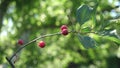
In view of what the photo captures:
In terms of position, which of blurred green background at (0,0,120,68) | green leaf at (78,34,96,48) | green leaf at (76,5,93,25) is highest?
green leaf at (76,5,93,25)

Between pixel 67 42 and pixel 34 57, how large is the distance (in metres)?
1.67

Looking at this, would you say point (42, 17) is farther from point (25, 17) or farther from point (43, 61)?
point (43, 61)

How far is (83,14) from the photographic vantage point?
1.71 meters

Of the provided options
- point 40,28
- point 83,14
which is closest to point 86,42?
point 83,14

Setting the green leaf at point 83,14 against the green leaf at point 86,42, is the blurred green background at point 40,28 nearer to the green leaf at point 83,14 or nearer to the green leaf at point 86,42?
the green leaf at point 83,14

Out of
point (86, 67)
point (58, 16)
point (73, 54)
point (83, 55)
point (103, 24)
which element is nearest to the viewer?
point (103, 24)

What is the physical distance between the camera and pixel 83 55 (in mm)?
7680

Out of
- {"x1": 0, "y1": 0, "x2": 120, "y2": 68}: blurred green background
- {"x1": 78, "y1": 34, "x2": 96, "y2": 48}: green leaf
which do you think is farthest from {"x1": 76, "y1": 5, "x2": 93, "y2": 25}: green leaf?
{"x1": 0, "y1": 0, "x2": 120, "y2": 68}: blurred green background

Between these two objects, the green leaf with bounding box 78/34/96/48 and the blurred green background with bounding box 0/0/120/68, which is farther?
the blurred green background with bounding box 0/0/120/68

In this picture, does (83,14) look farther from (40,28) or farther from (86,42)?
(40,28)

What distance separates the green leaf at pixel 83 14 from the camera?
5.61ft

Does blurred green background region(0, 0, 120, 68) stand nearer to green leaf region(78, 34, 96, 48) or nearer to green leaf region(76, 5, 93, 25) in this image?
Result: green leaf region(76, 5, 93, 25)

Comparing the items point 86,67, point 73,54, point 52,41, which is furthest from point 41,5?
point 86,67

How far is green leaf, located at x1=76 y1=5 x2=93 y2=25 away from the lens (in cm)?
171
